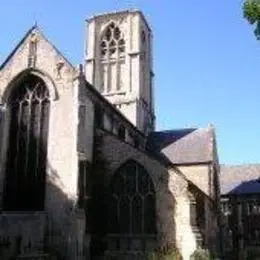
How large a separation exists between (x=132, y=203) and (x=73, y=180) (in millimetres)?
3838

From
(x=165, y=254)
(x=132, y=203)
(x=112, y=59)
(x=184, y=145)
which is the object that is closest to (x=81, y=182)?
(x=132, y=203)

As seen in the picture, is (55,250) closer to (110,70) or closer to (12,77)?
(12,77)

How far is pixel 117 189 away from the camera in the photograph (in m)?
25.7

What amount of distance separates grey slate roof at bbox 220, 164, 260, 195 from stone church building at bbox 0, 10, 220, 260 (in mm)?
14997

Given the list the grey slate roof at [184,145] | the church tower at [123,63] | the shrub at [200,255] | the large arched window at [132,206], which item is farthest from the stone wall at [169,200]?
the church tower at [123,63]

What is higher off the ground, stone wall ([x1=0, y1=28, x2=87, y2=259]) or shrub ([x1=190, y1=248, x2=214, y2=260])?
stone wall ([x1=0, y1=28, x2=87, y2=259])

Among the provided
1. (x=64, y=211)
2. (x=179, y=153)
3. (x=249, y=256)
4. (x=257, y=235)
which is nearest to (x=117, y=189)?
(x=64, y=211)

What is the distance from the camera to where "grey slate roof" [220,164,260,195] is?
140ft

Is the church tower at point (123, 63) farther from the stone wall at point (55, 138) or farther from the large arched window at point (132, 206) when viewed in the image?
the stone wall at point (55, 138)

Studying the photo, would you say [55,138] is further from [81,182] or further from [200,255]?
[200,255]

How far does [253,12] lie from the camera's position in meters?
13.0

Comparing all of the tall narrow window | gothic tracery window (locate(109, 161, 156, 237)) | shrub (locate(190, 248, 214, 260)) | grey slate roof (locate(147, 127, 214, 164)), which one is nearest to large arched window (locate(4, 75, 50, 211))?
the tall narrow window

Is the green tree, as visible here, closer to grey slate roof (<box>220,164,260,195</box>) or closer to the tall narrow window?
the tall narrow window

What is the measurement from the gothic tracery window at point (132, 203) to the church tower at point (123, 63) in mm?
11053
